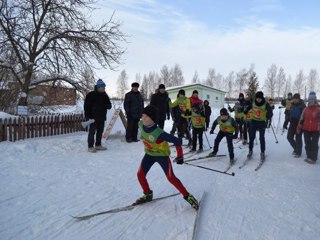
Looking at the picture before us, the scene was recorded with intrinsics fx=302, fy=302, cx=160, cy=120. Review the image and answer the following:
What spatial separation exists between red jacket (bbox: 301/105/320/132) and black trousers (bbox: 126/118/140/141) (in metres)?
5.25

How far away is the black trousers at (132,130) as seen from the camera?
34.0 ft

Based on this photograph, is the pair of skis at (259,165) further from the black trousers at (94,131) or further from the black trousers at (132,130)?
the black trousers at (94,131)

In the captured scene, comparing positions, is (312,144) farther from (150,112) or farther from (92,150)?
(92,150)

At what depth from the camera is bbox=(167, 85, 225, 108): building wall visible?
44.5 m

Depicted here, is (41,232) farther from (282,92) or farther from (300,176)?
(282,92)

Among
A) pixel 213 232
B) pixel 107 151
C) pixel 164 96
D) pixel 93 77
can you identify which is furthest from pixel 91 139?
pixel 93 77

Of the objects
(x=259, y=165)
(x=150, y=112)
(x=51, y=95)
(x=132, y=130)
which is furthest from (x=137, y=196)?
(x=51, y=95)

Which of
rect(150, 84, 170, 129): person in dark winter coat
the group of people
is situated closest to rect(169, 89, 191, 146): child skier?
the group of people

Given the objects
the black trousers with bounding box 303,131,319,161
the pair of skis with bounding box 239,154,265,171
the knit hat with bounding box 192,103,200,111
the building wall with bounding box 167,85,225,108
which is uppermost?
the building wall with bounding box 167,85,225,108

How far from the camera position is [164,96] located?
34.0ft

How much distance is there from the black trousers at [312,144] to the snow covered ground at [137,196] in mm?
365

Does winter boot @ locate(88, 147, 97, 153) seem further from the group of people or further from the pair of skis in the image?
the pair of skis

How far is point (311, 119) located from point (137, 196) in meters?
5.64

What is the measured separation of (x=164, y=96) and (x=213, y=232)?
22.9 feet
